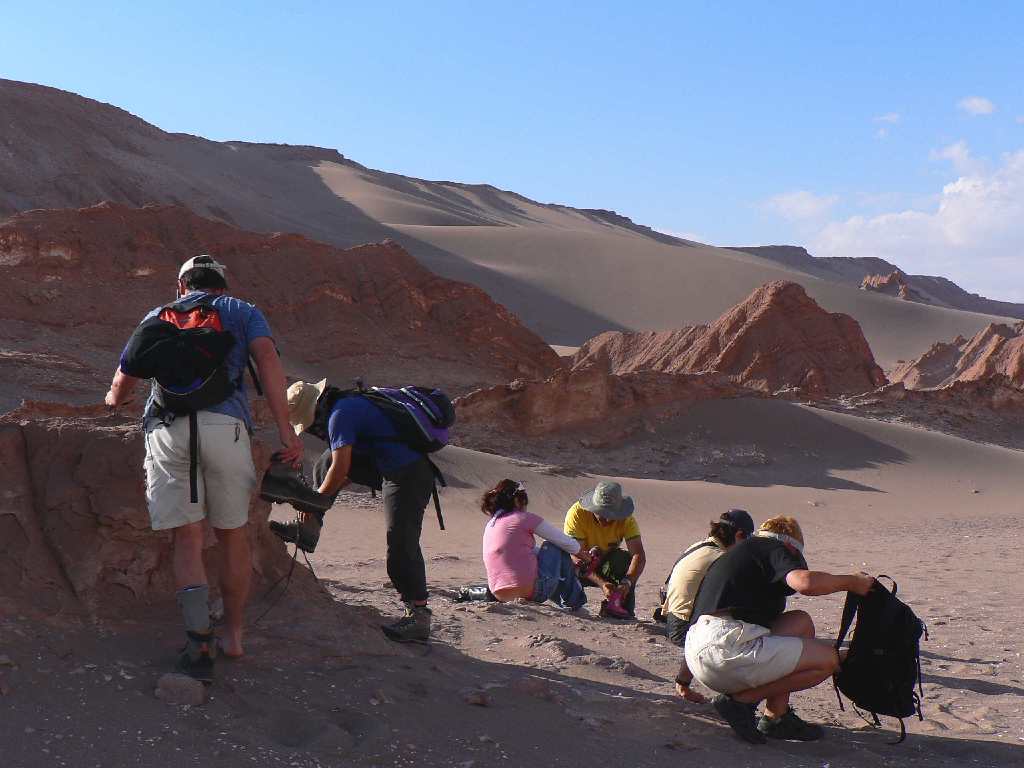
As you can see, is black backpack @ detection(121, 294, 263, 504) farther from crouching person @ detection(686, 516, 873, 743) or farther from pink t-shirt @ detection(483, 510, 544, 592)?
pink t-shirt @ detection(483, 510, 544, 592)

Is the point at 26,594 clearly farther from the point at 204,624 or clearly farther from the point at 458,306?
the point at 458,306

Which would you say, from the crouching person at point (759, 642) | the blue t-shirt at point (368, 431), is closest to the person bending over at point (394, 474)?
the blue t-shirt at point (368, 431)

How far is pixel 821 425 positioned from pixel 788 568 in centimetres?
1780

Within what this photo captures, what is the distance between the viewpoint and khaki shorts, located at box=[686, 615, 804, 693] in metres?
4.50

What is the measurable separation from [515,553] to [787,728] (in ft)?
7.95

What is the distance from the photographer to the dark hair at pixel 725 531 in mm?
5727

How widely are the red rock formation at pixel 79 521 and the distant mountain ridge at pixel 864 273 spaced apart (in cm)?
10525

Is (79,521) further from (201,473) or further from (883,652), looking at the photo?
(883,652)

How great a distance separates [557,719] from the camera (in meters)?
4.54

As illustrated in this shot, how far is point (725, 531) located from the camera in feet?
18.8

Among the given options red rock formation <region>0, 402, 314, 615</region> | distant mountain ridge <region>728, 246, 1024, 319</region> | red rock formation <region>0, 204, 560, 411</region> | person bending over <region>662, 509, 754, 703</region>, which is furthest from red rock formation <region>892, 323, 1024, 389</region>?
distant mountain ridge <region>728, 246, 1024, 319</region>

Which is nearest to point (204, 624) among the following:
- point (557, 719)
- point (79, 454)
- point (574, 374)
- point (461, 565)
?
point (79, 454)

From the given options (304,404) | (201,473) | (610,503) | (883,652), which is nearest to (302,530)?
(304,404)

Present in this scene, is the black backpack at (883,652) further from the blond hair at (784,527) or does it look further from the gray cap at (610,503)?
the gray cap at (610,503)
